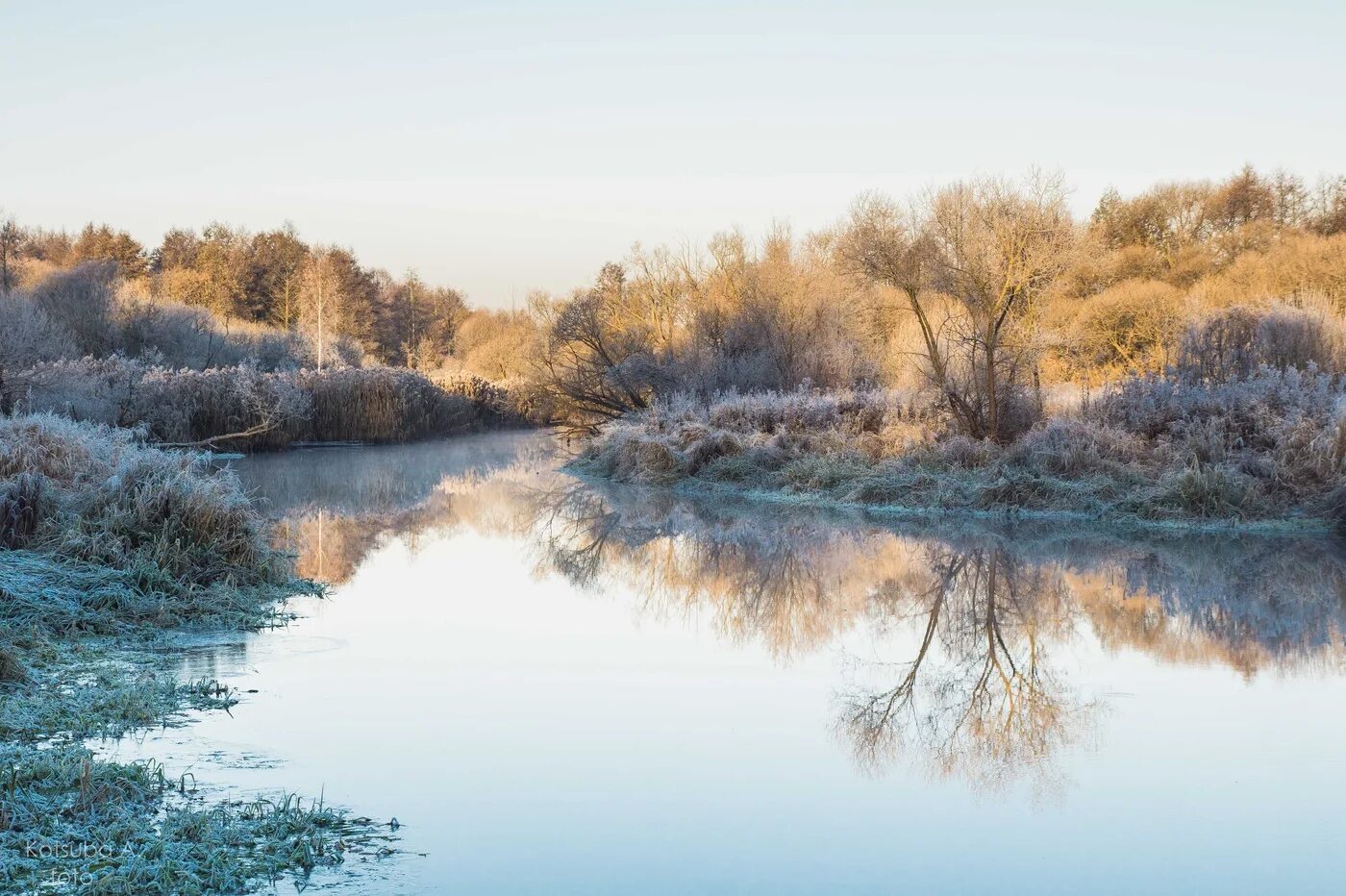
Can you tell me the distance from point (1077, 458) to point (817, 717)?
9.27 m

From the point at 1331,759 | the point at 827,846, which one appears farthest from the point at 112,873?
the point at 1331,759

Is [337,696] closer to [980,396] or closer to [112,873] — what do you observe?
[112,873]

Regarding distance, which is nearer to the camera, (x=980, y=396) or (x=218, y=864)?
(x=218, y=864)

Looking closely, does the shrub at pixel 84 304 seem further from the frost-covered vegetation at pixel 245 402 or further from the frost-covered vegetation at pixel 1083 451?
the frost-covered vegetation at pixel 1083 451

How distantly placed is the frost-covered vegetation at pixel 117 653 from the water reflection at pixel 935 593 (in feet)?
5.74

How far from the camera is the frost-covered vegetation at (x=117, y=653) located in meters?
3.92

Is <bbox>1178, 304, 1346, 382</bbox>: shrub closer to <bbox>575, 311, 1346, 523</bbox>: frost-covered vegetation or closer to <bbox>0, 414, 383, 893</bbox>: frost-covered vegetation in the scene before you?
<bbox>575, 311, 1346, 523</bbox>: frost-covered vegetation

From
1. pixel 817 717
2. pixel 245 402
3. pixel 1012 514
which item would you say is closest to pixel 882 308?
pixel 1012 514

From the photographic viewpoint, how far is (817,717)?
5957 mm

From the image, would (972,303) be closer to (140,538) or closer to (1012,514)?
(1012,514)

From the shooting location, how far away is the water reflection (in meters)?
6.04

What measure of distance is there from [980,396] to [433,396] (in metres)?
21.1

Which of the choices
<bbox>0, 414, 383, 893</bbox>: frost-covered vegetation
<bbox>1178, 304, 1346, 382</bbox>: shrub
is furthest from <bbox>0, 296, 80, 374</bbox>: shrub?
<bbox>1178, 304, 1346, 382</bbox>: shrub

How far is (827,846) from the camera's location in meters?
4.18
